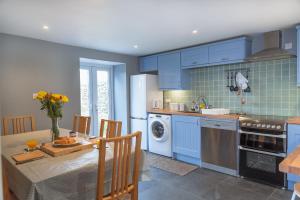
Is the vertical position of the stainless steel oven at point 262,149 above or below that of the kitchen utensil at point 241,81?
below

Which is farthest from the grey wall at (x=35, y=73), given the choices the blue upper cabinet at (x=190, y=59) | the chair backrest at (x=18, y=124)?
the blue upper cabinet at (x=190, y=59)

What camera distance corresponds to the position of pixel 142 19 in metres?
2.48

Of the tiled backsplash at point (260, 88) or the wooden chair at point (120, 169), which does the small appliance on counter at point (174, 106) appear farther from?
the wooden chair at point (120, 169)

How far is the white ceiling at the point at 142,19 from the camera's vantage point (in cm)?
208

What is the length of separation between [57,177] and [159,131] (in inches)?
112

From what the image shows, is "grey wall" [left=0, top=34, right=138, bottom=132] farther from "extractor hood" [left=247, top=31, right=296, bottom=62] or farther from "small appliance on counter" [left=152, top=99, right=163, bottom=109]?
"extractor hood" [left=247, top=31, right=296, bottom=62]

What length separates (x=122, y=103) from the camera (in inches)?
189

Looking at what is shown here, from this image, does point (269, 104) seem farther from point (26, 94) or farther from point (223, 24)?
point (26, 94)

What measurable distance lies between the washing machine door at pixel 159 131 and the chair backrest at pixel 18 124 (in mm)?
2206

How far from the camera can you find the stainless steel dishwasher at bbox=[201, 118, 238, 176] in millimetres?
3029

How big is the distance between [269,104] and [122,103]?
120 inches

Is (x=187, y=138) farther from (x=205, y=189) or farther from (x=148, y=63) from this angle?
(x=148, y=63)

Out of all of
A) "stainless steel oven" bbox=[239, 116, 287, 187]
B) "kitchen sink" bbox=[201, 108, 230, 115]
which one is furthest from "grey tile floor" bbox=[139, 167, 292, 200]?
"kitchen sink" bbox=[201, 108, 230, 115]

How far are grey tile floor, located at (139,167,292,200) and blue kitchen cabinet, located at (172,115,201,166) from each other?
49 centimetres
